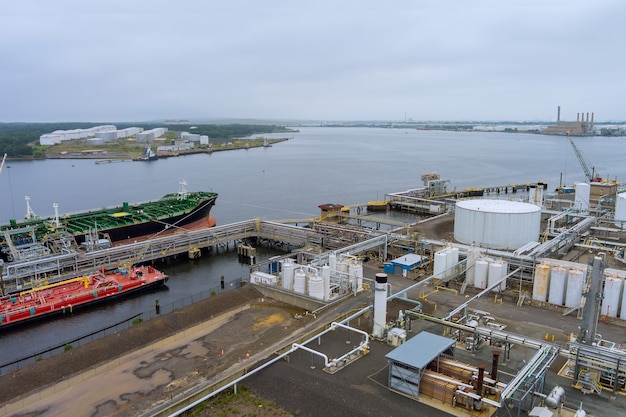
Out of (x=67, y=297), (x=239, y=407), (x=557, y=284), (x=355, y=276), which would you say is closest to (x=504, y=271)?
(x=557, y=284)

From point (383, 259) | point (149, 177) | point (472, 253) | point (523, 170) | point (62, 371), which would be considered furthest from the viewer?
point (523, 170)

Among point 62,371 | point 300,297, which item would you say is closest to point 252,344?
point 300,297

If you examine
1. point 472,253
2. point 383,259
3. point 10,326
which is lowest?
point 10,326

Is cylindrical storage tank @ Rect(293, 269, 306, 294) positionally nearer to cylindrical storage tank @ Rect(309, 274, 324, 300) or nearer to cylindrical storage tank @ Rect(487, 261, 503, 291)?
cylindrical storage tank @ Rect(309, 274, 324, 300)

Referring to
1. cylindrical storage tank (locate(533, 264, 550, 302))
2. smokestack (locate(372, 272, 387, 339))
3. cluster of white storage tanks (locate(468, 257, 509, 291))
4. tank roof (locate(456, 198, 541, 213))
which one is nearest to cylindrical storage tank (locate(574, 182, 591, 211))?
tank roof (locate(456, 198, 541, 213))

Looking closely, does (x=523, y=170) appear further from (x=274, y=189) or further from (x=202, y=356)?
(x=202, y=356)

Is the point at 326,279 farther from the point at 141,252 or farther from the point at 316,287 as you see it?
the point at 141,252
